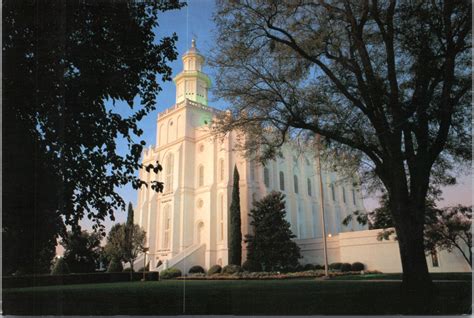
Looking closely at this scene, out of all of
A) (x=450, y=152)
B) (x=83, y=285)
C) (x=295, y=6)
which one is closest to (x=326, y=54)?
(x=295, y=6)

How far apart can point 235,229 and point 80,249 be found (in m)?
13.1

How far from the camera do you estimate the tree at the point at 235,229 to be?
1750 centimetres

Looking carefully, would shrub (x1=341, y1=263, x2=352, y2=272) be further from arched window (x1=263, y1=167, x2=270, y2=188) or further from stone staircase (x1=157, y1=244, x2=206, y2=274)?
arched window (x1=263, y1=167, x2=270, y2=188)

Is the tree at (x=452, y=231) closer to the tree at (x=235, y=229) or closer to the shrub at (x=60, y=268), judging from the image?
the shrub at (x=60, y=268)

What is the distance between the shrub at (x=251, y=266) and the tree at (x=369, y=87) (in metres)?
11.4

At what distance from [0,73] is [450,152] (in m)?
6.65

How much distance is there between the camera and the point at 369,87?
20.0ft

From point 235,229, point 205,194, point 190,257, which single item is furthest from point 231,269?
point 190,257

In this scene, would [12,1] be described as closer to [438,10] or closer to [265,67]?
[265,67]

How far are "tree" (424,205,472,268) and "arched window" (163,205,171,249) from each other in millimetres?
5241

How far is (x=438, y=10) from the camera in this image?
5867 millimetres

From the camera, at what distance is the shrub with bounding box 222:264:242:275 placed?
15784 mm

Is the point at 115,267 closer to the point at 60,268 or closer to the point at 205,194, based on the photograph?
the point at 60,268

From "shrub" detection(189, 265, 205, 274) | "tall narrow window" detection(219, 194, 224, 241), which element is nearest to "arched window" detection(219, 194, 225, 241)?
"tall narrow window" detection(219, 194, 224, 241)
